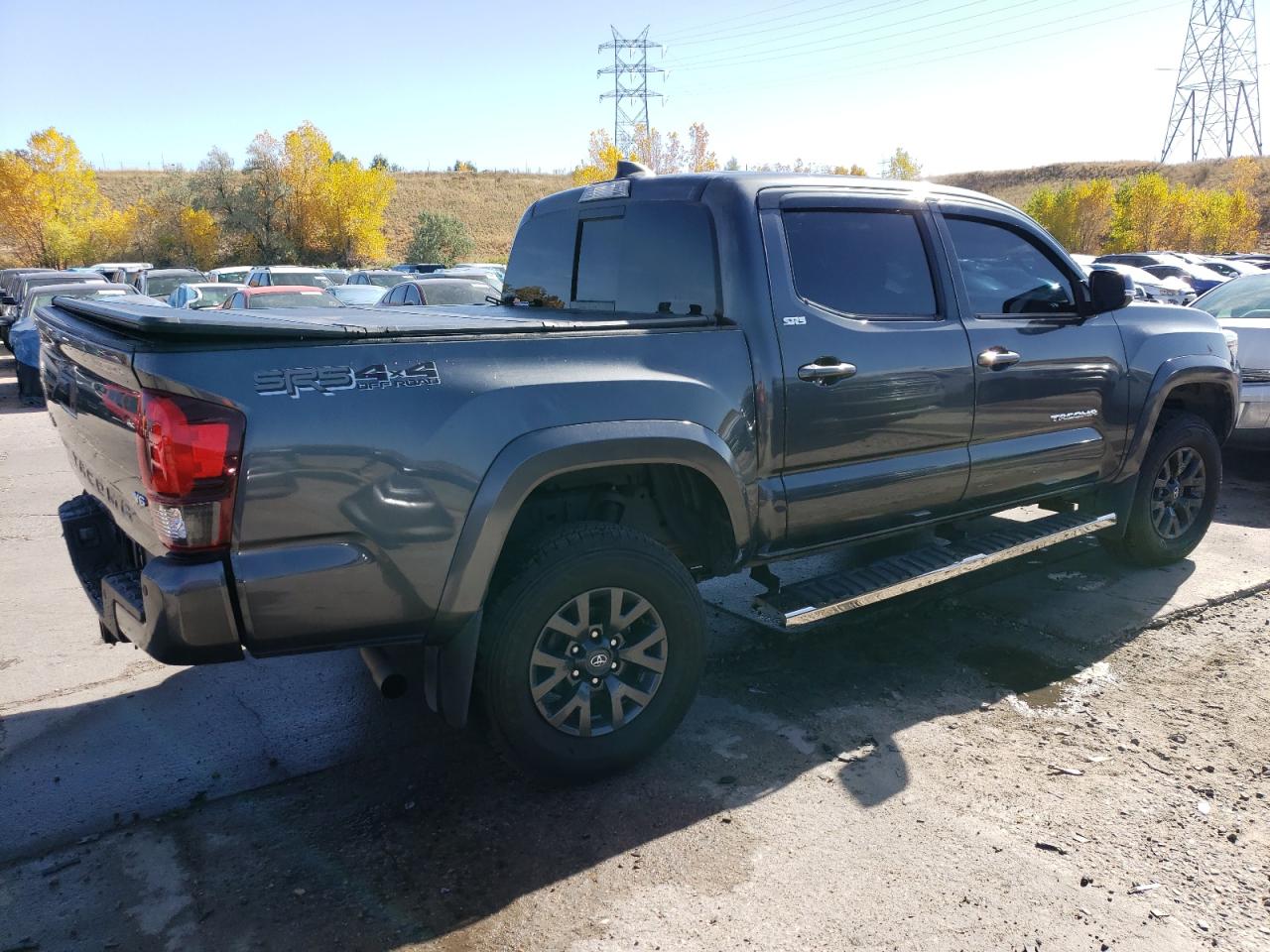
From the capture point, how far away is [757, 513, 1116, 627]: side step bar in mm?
3691

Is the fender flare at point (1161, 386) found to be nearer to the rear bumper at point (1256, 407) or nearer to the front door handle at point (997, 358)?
the front door handle at point (997, 358)

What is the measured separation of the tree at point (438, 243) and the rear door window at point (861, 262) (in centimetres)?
5173

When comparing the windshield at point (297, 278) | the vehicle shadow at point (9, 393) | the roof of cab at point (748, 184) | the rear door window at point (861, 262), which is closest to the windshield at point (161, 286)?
the windshield at point (297, 278)

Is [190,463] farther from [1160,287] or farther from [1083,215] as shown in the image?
[1083,215]

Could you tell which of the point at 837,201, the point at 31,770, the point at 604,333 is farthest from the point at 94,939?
the point at 837,201

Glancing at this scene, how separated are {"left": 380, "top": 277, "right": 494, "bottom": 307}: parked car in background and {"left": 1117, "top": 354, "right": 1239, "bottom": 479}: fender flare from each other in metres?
8.74

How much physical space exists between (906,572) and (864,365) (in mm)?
952

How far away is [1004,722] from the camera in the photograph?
3.79 metres

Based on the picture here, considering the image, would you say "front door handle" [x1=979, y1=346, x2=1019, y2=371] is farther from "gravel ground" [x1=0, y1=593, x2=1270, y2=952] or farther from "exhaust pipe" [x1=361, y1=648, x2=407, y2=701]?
"exhaust pipe" [x1=361, y1=648, x2=407, y2=701]

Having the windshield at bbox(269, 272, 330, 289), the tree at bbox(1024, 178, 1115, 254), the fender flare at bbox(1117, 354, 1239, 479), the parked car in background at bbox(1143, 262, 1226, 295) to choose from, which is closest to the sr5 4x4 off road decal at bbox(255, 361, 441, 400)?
the fender flare at bbox(1117, 354, 1239, 479)

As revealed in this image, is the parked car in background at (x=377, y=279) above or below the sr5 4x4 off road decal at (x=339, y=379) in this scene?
above

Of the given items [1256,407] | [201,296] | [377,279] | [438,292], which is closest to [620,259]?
[1256,407]

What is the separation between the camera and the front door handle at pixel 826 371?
3584mm

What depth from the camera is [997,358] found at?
422cm
